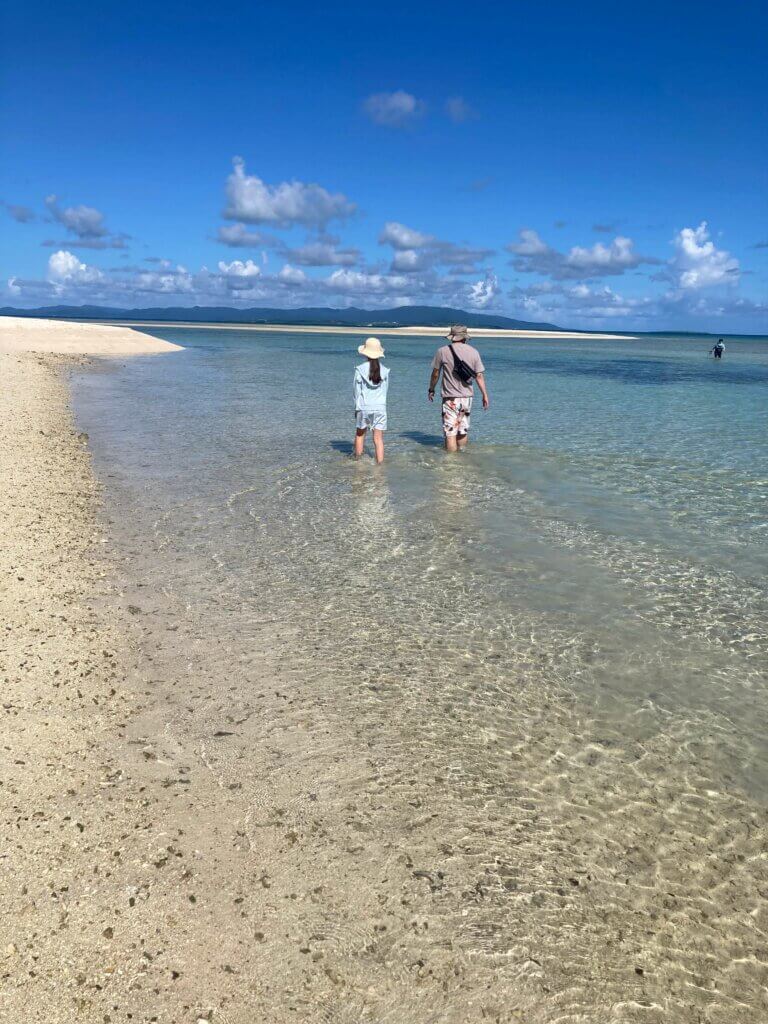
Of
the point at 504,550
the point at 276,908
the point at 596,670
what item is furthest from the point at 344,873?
the point at 504,550

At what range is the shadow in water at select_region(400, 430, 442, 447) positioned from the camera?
625 inches

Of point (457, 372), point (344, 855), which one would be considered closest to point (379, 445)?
point (457, 372)

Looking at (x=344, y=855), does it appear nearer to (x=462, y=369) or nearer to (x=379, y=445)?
(x=379, y=445)

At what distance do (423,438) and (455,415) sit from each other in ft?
8.19

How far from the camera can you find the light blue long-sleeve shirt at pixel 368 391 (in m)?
12.5

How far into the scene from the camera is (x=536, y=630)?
6.26 m

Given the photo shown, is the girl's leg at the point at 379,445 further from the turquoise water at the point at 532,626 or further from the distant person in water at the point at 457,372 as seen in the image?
the distant person in water at the point at 457,372

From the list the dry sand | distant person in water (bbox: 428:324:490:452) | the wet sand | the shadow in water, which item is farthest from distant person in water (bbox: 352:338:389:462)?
the dry sand

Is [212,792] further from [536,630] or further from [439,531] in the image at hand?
[439,531]

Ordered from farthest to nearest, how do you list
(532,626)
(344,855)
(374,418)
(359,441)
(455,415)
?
→ (455,415) → (359,441) → (374,418) → (532,626) → (344,855)

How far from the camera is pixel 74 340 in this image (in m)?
52.7

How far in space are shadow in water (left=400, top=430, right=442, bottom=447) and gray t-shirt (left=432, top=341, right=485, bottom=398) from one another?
7.29 ft

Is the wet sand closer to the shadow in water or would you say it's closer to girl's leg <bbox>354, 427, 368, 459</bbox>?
girl's leg <bbox>354, 427, 368, 459</bbox>

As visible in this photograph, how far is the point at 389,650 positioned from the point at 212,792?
219 cm
